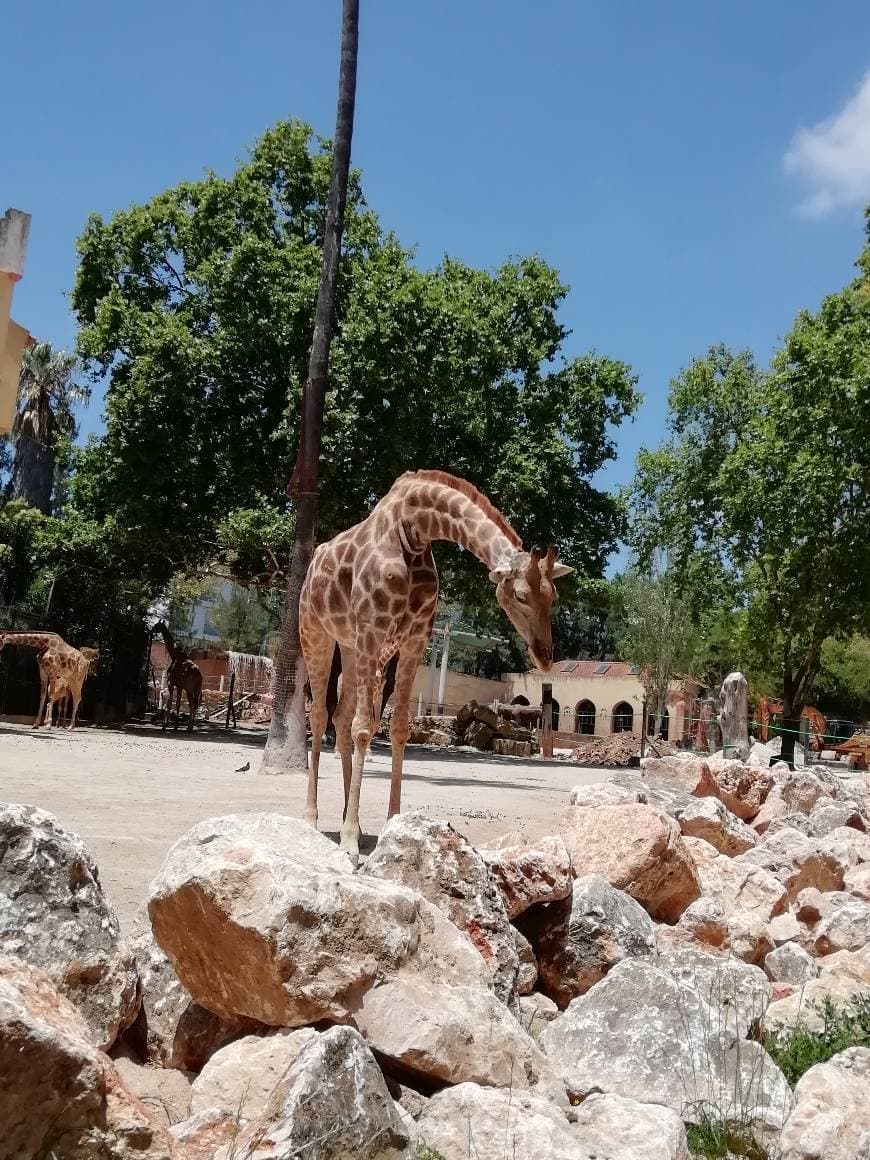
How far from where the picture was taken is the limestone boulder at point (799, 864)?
778 centimetres

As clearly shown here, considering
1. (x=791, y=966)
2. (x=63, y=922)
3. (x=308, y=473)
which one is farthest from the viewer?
(x=308, y=473)

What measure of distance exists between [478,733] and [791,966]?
2456cm

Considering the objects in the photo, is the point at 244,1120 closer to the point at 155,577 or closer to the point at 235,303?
the point at 235,303

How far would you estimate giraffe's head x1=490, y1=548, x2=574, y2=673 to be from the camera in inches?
232

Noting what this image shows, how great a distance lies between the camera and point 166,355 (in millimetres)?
21719

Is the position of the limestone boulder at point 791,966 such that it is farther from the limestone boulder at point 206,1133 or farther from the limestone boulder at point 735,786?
the limestone boulder at point 735,786

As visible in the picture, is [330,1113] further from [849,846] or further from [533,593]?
[849,846]

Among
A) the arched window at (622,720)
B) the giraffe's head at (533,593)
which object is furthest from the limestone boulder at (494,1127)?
the arched window at (622,720)

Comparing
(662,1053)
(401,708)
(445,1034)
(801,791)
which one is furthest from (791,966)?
(801,791)

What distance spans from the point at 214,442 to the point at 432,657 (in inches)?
1004

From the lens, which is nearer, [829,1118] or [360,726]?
[829,1118]

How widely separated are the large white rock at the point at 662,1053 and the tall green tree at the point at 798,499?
21.4 m

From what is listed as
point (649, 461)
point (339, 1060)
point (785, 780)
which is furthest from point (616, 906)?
point (649, 461)

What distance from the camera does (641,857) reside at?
20.9 feet
